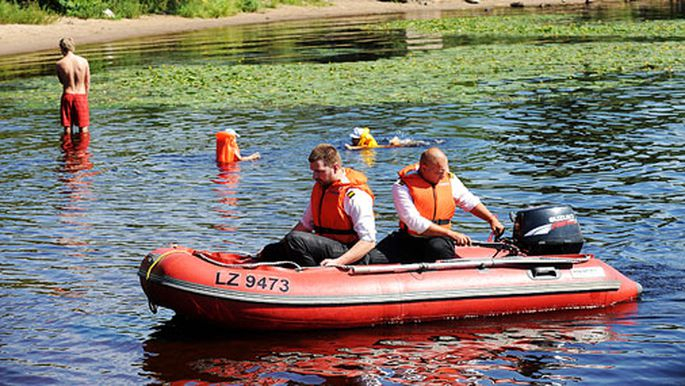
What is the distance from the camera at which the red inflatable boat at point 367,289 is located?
316 inches

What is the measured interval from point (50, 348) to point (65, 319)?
64 cm

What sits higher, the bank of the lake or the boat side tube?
the bank of the lake

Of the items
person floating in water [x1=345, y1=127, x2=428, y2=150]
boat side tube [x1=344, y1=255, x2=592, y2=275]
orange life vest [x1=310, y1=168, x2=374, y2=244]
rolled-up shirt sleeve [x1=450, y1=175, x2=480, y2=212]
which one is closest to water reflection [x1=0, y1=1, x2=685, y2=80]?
person floating in water [x1=345, y1=127, x2=428, y2=150]

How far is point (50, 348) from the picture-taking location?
802 cm

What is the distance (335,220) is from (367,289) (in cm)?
69

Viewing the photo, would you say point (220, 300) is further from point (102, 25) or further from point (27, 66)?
point (102, 25)

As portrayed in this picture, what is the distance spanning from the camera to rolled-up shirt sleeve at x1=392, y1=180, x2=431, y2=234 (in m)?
8.62

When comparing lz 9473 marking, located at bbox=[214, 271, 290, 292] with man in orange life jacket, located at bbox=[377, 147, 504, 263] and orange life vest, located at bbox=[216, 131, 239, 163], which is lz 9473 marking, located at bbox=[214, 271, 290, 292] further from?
orange life vest, located at bbox=[216, 131, 239, 163]

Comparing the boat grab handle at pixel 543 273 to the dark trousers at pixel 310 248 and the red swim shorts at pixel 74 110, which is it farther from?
the red swim shorts at pixel 74 110

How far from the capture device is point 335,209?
8492mm

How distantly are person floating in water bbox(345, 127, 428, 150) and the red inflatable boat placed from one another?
23.1 feet

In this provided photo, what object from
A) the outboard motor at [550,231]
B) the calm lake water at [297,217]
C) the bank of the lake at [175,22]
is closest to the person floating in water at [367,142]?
the calm lake water at [297,217]

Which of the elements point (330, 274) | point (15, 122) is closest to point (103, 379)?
point (330, 274)

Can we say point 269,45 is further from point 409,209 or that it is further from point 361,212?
point 361,212
